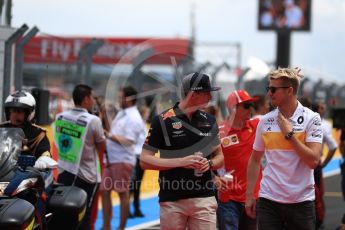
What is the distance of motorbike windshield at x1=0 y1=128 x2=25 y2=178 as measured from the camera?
26.1 ft

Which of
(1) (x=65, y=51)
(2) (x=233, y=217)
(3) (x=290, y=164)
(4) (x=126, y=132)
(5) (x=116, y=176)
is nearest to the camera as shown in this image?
(3) (x=290, y=164)

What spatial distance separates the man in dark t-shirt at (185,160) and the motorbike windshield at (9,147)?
1.33 m

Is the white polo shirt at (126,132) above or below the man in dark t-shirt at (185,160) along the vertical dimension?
below

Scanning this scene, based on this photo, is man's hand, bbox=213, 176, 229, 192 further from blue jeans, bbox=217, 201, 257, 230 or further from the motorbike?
the motorbike

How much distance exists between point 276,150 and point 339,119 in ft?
19.5

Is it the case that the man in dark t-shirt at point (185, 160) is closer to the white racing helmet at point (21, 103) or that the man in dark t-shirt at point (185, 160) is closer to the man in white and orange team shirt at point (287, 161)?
the man in white and orange team shirt at point (287, 161)

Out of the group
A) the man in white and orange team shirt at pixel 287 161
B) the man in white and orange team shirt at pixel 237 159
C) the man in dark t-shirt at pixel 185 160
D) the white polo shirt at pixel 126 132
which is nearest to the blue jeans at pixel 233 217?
the man in white and orange team shirt at pixel 237 159

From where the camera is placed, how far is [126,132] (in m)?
13.0

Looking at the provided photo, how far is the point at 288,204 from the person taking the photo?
Result: 280 inches

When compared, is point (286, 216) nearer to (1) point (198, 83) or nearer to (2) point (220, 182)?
(2) point (220, 182)

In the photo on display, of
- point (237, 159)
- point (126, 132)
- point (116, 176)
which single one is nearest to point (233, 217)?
point (237, 159)

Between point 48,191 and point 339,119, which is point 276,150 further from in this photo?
point 339,119

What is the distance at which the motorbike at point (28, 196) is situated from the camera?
23.8 feet

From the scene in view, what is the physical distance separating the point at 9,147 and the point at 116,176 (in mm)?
4800
